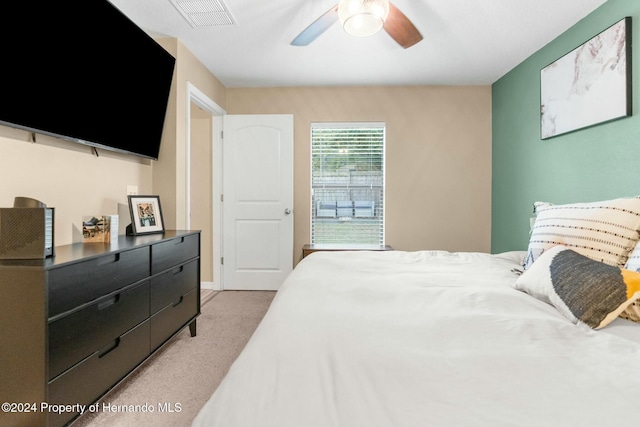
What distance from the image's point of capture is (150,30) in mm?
2646

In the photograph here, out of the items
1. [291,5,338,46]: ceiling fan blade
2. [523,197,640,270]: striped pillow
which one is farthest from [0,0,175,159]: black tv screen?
[523,197,640,270]: striped pillow

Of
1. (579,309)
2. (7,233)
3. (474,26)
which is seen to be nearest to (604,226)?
(579,309)

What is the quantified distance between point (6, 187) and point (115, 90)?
0.86m

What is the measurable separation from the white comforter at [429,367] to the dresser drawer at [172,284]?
3.76ft

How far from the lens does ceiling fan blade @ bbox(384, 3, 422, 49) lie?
1.96 metres

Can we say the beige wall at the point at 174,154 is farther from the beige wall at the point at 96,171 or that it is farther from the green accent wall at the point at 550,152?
the green accent wall at the point at 550,152

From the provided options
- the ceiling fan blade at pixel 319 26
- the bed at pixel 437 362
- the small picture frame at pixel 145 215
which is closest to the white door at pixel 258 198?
A: the small picture frame at pixel 145 215

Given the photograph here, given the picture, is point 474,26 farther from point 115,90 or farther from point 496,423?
point 496,423

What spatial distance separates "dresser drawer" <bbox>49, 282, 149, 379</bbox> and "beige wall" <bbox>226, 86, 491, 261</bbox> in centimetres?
248

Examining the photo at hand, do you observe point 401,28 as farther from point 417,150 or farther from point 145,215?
point 145,215

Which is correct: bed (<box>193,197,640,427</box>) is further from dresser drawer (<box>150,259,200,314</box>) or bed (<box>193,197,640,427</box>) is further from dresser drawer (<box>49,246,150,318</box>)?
dresser drawer (<box>150,259,200,314</box>)

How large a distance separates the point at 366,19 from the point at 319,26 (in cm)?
42

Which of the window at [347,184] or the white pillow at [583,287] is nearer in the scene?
the white pillow at [583,287]

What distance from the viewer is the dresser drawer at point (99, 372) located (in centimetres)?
134
